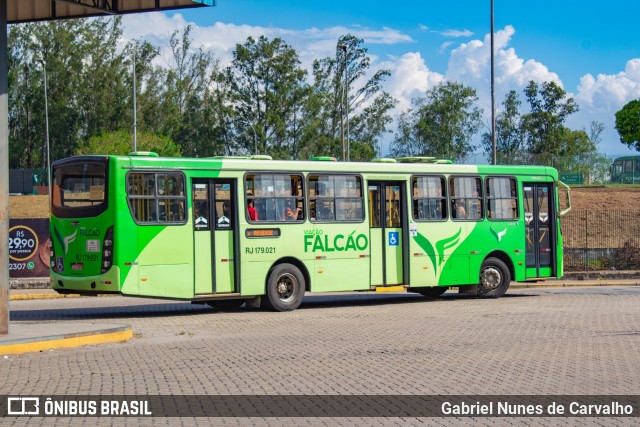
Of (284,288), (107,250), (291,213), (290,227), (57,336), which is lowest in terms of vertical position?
(57,336)

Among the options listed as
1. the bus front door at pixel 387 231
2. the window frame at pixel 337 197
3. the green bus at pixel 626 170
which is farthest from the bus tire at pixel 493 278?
the green bus at pixel 626 170

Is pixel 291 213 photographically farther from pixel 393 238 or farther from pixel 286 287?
pixel 393 238

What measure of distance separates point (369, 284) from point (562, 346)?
7.91 m

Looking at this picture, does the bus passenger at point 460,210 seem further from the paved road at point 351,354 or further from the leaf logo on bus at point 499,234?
the paved road at point 351,354

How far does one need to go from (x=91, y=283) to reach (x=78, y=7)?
5095mm

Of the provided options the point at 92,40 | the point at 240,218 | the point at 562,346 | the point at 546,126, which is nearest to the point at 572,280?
the point at 240,218

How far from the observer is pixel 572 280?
Result: 32.7 metres

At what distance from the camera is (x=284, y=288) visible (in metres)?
21.0

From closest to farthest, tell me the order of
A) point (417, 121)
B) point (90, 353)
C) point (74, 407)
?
1. point (74, 407)
2. point (90, 353)
3. point (417, 121)

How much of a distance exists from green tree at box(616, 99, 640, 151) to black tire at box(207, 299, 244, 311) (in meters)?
68.8

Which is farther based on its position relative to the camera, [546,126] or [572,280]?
[546,126]

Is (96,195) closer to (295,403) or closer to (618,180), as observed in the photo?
(295,403)

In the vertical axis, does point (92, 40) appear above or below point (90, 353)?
above

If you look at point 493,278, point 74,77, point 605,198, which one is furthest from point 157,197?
point 74,77
